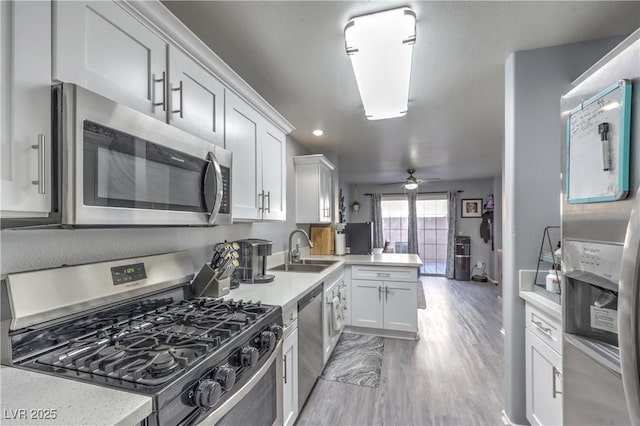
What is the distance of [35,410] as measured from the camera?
2.05 feet

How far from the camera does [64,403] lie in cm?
65

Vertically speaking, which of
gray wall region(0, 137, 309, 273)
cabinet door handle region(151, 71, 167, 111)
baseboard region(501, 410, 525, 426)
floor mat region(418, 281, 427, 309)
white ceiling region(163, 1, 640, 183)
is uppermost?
→ white ceiling region(163, 1, 640, 183)

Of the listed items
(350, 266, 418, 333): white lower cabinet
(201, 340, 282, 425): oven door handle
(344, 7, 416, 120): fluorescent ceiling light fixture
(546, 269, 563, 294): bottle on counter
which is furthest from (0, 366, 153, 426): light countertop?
(350, 266, 418, 333): white lower cabinet

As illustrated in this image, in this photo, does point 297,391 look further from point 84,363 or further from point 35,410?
point 35,410

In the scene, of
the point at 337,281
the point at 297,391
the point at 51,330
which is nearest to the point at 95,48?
the point at 51,330

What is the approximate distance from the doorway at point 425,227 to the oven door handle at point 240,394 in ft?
20.2

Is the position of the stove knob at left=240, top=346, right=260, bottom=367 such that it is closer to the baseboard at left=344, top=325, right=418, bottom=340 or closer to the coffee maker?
the coffee maker

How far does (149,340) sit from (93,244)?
0.51 meters

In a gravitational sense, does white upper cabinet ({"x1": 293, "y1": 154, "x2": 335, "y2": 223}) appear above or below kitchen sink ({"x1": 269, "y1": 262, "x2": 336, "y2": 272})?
above

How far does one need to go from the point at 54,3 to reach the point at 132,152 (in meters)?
0.43

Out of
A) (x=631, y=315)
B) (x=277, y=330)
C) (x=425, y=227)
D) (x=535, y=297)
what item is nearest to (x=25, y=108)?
(x=277, y=330)

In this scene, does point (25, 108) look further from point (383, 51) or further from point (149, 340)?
point (383, 51)

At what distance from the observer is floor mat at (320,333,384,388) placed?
2362 millimetres

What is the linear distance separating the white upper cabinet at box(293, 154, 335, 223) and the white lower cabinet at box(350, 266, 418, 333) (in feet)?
2.74
